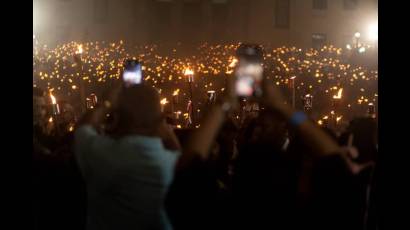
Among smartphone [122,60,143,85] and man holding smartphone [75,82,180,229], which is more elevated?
smartphone [122,60,143,85]

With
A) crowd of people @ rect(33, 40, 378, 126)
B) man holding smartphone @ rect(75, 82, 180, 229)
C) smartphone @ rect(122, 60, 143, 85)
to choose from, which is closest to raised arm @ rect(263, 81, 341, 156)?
man holding smartphone @ rect(75, 82, 180, 229)

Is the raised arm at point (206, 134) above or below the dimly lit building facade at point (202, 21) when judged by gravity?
below

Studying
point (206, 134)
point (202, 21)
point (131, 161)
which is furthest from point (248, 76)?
point (202, 21)

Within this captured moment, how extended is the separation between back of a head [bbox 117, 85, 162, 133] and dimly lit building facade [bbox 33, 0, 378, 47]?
186 inches

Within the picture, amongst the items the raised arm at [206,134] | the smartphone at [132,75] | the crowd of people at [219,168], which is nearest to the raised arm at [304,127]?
the crowd of people at [219,168]

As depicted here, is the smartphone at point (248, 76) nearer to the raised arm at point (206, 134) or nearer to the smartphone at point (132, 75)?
the raised arm at point (206, 134)

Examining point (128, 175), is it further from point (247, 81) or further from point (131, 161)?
point (247, 81)

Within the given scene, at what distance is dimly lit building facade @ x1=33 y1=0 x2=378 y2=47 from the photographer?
10.2 meters

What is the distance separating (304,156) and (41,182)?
246 cm

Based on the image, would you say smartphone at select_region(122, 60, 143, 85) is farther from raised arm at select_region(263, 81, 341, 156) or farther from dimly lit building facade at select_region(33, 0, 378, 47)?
dimly lit building facade at select_region(33, 0, 378, 47)

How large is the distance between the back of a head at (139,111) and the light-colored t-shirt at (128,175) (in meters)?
0.10

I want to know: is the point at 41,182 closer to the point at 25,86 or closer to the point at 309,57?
the point at 25,86

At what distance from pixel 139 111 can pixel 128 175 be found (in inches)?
19.4

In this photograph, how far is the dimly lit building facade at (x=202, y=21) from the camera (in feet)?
→ 33.3
